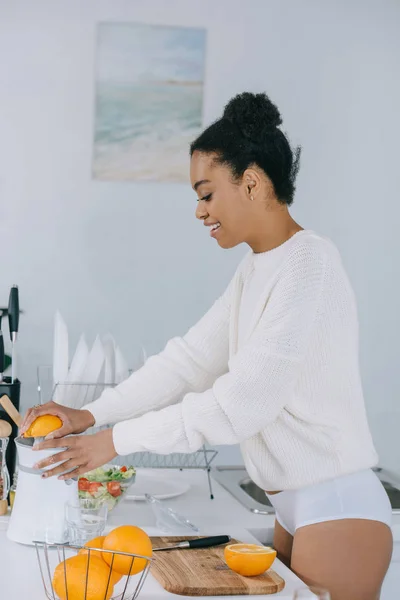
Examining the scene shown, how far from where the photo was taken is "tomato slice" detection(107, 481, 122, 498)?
1.60 meters

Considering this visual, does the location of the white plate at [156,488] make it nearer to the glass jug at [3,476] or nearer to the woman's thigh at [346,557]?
the glass jug at [3,476]

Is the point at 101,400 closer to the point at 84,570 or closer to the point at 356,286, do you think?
the point at 84,570

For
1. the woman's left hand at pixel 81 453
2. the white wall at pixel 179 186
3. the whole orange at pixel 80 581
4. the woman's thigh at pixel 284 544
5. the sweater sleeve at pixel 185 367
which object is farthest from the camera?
the white wall at pixel 179 186

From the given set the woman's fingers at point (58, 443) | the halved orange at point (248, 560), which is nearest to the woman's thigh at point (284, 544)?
the halved orange at point (248, 560)

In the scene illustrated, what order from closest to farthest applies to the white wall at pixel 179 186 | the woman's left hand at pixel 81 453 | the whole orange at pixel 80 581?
the whole orange at pixel 80 581
the woman's left hand at pixel 81 453
the white wall at pixel 179 186

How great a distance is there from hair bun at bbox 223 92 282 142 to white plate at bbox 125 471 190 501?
808 millimetres

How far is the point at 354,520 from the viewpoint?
4.41 ft

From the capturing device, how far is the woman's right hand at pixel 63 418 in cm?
139

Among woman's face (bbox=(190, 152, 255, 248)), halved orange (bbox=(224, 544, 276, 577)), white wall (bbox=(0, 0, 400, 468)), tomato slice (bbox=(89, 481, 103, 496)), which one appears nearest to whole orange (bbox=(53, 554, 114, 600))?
halved orange (bbox=(224, 544, 276, 577))

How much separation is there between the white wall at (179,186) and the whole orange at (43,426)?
1.05 metres

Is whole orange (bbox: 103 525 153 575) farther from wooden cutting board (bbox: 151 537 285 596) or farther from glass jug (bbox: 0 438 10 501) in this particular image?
glass jug (bbox: 0 438 10 501)

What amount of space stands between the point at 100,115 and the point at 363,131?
0.84 m

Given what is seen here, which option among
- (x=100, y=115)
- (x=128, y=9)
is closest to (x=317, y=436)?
(x=100, y=115)

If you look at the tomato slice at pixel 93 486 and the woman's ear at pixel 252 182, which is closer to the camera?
the woman's ear at pixel 252 182
